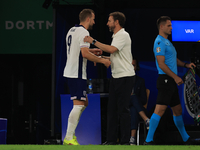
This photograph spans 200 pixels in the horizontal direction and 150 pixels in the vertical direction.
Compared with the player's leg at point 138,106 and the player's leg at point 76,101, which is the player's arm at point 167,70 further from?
the player's leg at point 138,106

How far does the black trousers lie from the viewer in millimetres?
3295

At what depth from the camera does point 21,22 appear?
714cm

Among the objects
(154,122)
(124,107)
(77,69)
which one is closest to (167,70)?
(154,122)

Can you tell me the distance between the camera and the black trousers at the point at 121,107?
3.29 m

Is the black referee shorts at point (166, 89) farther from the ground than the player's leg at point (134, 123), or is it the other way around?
the black referee shorts at point (166, 89)

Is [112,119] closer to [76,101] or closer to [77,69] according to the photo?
[76,101]

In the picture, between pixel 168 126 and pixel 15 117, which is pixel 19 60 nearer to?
pixel 15 117

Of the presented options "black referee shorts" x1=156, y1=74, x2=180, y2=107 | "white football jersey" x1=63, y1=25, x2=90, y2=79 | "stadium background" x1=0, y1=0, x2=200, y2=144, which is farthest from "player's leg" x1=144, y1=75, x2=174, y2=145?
"stadium background" x1=0, y1=0, x2=200, y2=144

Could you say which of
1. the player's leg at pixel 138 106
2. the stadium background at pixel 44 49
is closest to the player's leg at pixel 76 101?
the player's leg at pixel 138 106

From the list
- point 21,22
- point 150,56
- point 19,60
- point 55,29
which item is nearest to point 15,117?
point 19,60

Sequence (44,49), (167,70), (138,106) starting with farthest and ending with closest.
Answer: (44,49)
(138,106)
(167,70)

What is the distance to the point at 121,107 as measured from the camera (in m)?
3.32

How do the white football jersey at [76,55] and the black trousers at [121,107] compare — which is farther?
the white football jersey at [76,55]

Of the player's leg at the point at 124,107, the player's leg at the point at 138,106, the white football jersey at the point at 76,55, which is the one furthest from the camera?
the player's leg at the point at 138,106
